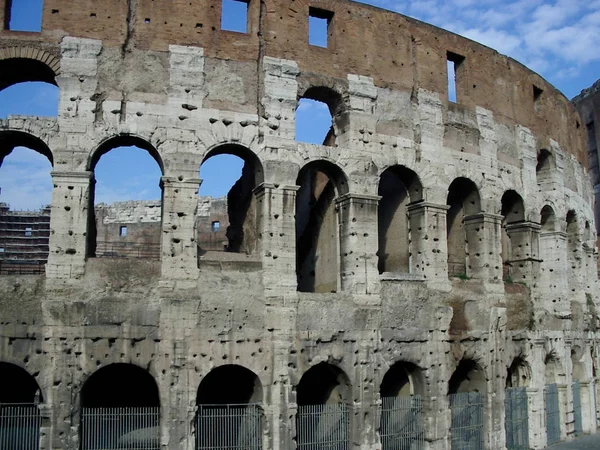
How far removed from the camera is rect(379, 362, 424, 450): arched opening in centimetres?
1322

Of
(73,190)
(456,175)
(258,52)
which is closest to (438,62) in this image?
(456,175)

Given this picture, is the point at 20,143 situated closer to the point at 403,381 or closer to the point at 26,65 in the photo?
the point at 26,65

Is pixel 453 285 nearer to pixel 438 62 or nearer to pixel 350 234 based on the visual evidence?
pixel 350 234

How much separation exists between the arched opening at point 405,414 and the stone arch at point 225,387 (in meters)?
2.76

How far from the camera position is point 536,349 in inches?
632

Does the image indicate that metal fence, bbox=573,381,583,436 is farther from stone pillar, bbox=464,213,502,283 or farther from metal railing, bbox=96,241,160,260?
metal railing, bbox=96,241,160,260

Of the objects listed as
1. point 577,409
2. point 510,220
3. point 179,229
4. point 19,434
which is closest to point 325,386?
point 179,229

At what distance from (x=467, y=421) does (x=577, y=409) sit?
5.11 metres

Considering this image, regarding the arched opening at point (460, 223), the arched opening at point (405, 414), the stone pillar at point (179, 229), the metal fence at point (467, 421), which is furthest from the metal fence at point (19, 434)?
the arched opening at point (460, 223)

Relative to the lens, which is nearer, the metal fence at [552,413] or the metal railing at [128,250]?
the metal fence at [552,413]

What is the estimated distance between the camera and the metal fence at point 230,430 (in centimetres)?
1156

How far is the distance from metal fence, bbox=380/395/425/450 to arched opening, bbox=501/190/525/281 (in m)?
4.77

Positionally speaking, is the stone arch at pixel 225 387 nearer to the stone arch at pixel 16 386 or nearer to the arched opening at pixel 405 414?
the arched opening at pixel 405 414

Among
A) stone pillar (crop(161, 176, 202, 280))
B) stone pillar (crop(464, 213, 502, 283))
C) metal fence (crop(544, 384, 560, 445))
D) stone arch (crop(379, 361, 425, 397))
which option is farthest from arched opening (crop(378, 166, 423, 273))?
metal fence (crop(544, 384, 560, 445))
